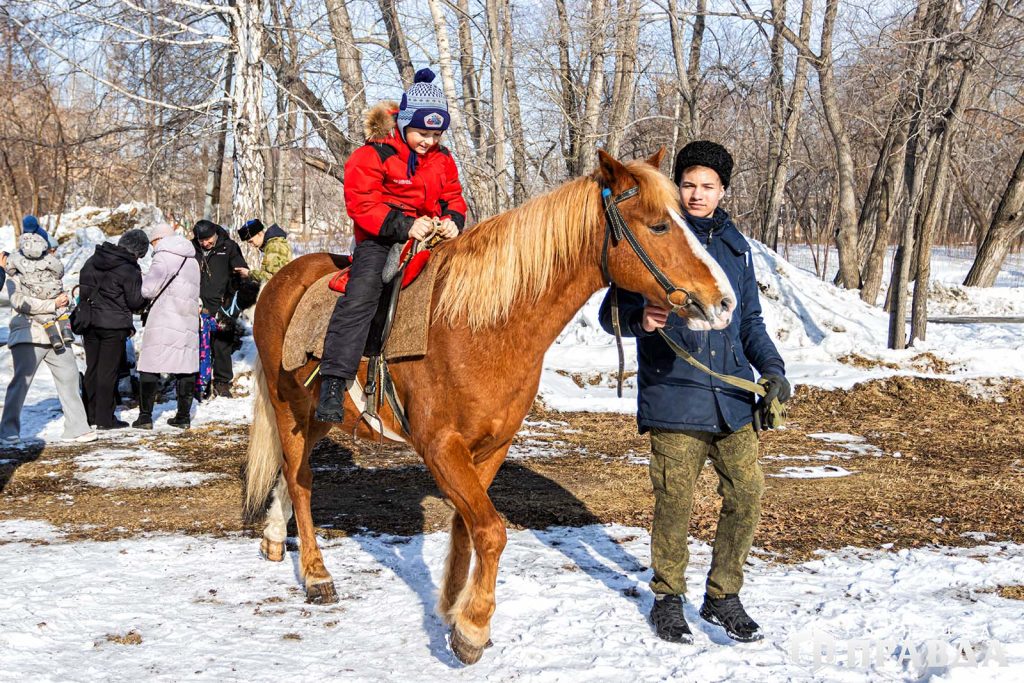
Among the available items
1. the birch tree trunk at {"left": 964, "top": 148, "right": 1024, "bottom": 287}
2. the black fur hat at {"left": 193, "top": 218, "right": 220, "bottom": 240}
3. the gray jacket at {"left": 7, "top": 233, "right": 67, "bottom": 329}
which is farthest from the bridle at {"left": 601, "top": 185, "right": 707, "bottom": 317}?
the birch tree trunk at {"left": 964, "top": 148, "right": 1024, "bottom": 287}

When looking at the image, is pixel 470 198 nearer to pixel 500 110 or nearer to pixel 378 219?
pixel 500 110

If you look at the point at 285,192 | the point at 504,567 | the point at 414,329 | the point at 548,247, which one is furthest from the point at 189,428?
the point at 285,192

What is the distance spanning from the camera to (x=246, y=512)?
5.24 m

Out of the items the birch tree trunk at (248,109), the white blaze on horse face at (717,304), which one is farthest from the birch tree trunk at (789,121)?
the white blaze on horse face at (717,304)

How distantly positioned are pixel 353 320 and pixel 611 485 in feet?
10.3

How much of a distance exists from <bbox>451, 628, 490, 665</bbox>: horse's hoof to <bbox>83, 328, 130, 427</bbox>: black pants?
645cm

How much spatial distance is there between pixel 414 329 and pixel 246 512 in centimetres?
235

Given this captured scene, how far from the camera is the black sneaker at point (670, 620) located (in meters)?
3.54

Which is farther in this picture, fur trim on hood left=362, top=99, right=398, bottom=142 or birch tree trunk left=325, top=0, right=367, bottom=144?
birch tree trunk left=325, top=0, right=367, bottom=144

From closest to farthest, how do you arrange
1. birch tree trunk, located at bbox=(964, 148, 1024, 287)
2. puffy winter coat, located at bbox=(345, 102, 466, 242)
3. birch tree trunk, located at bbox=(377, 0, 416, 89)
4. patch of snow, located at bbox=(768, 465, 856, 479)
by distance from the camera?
puffy winter coat, located at bbox=(345, 102, 466, 242) → patch of snow, located at bbox=(768, 465, 856, 479) → birch tree trunk, located at bbox=(964, 148, 1024, 287) → birch tree trunk, located at bbox=(377, 0, 416, 89)

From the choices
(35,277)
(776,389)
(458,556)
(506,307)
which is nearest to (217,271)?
(35,277)

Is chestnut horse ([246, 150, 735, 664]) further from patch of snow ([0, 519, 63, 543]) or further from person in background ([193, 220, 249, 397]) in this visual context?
person in background ([193, 220, 249, 397])

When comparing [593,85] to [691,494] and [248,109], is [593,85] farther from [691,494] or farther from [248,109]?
[691,494]

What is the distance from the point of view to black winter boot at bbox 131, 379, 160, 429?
27.8ft
